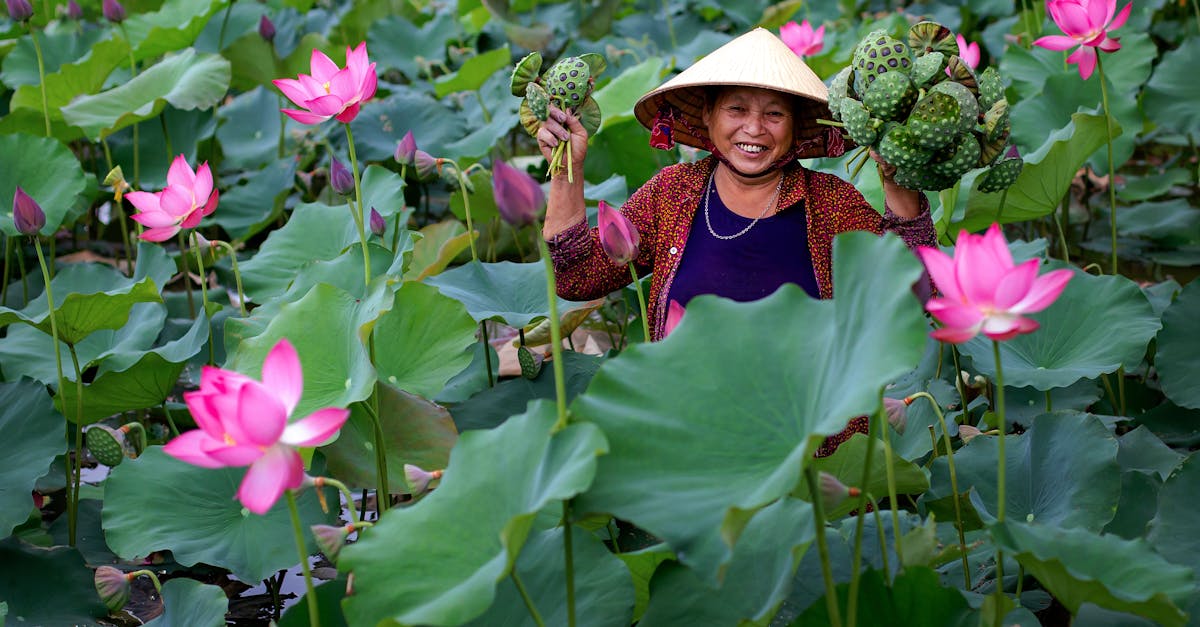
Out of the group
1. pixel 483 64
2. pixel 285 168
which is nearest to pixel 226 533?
pixel 285 168

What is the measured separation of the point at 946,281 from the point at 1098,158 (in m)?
1.74

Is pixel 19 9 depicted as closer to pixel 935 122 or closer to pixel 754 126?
pixel 754 126

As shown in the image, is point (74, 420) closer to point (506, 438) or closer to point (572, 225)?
point (572, 225)

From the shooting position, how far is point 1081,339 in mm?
1661

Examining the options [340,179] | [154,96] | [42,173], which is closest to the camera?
[340,179]

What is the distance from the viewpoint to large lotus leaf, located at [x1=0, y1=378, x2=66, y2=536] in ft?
5.22

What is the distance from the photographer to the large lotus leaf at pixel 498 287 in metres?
1.74

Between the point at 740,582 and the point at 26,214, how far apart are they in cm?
113

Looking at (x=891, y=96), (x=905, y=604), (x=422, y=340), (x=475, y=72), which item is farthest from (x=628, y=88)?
(x=905, y=604)

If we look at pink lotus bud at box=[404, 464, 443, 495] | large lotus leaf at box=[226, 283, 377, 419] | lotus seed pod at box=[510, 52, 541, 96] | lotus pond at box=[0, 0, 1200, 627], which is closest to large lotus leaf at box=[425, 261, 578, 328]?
lotus pond at box=[0, 0, 1200, 627]

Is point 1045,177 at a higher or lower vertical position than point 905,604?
higher

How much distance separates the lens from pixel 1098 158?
2.53 meters

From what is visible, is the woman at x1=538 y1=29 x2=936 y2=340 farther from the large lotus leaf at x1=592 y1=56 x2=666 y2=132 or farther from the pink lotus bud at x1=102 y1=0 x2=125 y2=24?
the pink lotus bud at x1=102 y1=0 x2=125 y2=24

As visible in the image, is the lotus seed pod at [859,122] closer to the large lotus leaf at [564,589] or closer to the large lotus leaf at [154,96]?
the large lotus leaf at [564,589]
